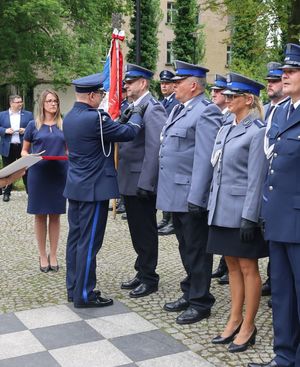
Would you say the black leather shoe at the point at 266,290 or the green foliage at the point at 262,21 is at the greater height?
the green foliage at the point at 262,21

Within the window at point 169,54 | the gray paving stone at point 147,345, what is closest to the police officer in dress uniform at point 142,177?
the gray paving stone at point 147,345

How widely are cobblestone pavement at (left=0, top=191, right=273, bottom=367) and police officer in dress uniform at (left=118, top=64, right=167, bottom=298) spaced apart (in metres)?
0.27

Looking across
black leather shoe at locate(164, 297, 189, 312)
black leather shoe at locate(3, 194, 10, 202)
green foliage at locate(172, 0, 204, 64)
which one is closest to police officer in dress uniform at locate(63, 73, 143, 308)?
black leather shoe at locate(164, 297, 189, 312)

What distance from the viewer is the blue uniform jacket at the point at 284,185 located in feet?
11.1

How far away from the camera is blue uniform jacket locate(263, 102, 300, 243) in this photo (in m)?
3.38

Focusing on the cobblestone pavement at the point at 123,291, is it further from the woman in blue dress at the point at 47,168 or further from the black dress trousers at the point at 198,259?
the woman in blue dress at the point at 47,168

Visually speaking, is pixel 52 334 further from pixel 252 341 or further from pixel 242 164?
pixel 242 164

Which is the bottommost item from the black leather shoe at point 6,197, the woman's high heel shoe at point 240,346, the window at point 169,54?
the black leather shoe at point 6,197

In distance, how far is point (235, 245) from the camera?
13.4 feet

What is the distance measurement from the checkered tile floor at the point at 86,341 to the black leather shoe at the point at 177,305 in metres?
0.30

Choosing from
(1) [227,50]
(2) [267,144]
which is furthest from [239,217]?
(1) [227,50]

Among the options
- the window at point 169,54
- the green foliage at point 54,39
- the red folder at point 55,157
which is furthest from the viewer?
the window at point 169,54

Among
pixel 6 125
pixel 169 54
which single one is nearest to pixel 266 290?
pixel 6 125

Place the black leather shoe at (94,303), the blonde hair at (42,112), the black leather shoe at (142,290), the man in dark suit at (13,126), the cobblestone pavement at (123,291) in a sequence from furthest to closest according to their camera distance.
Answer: the man in dark suit at (13,126), the blonde hair at (42,112), the black leather shoe at (142,290), the black leather shoe at (94,303), the cobblestone pavement at (123,291)
